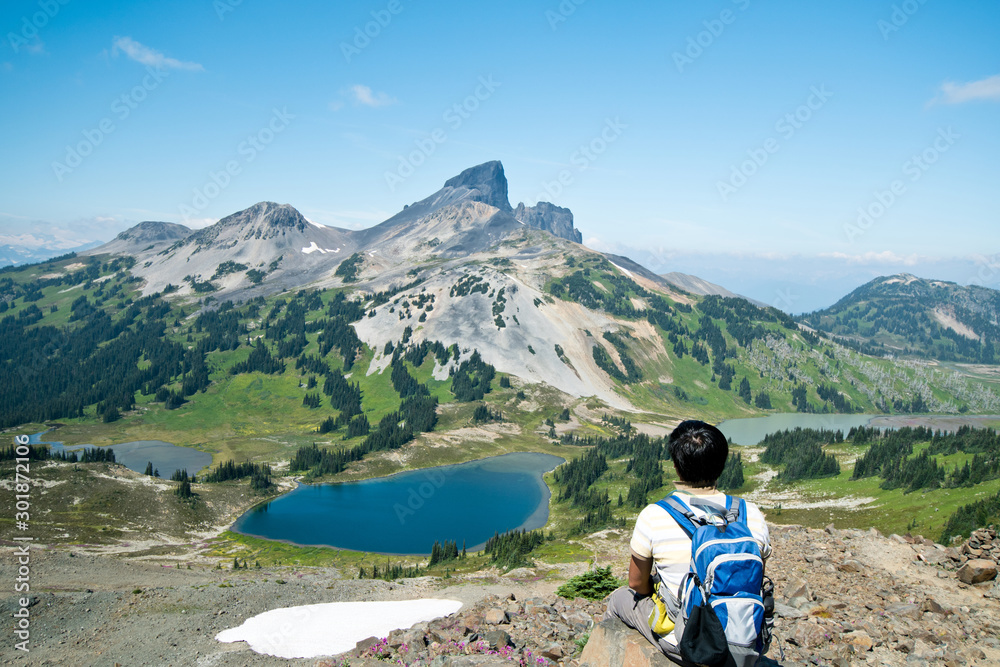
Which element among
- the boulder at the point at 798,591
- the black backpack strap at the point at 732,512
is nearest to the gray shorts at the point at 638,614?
the black backpack strap at the point at 732,512

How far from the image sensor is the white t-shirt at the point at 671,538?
6.58m

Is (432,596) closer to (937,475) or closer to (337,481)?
(937,475)

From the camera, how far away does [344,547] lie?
77.9 meters

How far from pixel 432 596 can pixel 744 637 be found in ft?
120

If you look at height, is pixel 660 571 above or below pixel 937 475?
above

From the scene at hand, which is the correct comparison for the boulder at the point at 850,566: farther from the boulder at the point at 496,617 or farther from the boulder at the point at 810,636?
the boulder at the point at 496,617

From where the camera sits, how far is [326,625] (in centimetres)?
2922

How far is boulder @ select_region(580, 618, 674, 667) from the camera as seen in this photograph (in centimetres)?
771

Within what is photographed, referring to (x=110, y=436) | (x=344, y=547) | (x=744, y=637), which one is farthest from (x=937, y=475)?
(x=110, y=436)

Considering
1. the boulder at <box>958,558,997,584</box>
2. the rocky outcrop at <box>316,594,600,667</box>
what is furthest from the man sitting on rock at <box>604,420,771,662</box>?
the boulder at <box>958,558,997,584</box>

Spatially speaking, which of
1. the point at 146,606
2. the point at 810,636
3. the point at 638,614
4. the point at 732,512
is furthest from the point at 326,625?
the point at 732,512

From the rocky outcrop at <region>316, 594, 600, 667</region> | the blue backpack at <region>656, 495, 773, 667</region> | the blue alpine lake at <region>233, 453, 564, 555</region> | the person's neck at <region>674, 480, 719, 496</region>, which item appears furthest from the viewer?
the blue alpine lake at <region>233, 453, 564, 555</region>

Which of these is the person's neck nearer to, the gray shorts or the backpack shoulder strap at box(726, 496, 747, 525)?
the backpack shoulder strap at box(726, 496, 747, 525)

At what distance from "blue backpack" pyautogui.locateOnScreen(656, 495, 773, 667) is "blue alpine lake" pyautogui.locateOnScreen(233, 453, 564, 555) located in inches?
3038
